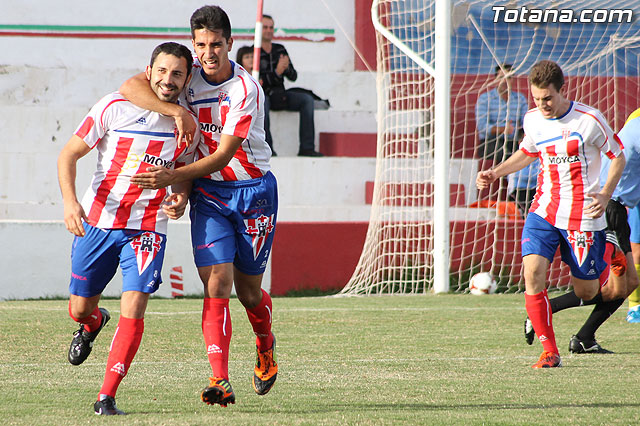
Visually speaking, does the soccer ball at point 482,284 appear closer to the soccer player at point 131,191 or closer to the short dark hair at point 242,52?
the short dark hair at point 242,52

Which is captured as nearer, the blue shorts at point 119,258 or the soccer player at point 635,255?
the blue shorts at point 119,258

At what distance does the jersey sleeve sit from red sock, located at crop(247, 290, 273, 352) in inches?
39.7

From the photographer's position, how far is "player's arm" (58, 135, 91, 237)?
4047 millimetres

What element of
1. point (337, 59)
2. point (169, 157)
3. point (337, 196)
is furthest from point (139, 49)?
point (169, 157)

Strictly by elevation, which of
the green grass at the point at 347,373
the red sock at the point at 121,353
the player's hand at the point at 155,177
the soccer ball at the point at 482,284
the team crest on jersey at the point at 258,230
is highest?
the player's hand at the point at 155,177

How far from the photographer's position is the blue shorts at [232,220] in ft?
14.4

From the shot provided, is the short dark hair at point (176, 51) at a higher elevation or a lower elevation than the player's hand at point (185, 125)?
higher

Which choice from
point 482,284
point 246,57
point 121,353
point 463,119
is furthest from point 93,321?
point 463,119

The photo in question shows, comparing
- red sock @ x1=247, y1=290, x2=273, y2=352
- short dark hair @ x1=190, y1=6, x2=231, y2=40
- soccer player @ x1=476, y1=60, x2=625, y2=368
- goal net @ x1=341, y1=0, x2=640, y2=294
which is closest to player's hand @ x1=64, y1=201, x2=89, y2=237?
short dark hair @ x1=190, y1=6, x2=231, y2=40

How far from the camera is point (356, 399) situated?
14.7 feet

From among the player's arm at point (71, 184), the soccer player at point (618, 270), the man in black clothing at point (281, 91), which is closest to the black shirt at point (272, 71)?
the man in black clothing at point (281, 91)

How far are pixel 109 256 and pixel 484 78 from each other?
11210mm

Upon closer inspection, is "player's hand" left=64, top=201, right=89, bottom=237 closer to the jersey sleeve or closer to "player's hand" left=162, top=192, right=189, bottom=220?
"player's hand" left=162, top=192, right=189, bottom=220

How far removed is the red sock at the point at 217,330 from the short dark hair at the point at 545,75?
2.51 metres
